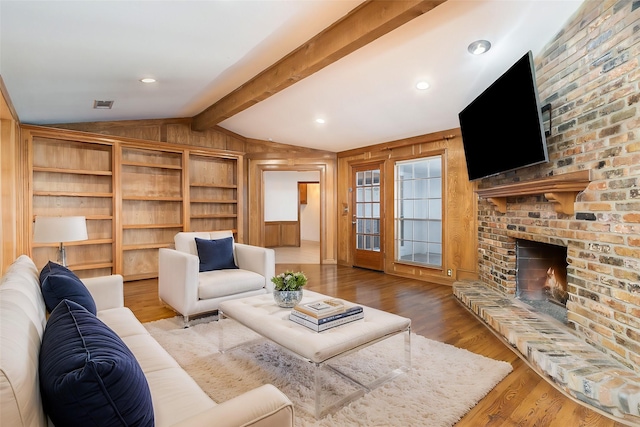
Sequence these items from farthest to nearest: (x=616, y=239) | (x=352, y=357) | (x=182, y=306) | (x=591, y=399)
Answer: (x=182, y=306), (x=352, y=357), (x=616, y=239), (x=591, y=399)

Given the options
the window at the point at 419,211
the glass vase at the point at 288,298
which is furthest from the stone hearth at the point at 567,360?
the window at the point at 419,211

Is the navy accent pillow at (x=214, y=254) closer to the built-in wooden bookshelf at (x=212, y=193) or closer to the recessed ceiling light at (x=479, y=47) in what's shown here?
the built-in wooden bookshelf at (x=212, y=193)

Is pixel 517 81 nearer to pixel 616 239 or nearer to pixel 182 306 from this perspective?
pixel 616 239

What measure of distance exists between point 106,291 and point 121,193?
9.23ft

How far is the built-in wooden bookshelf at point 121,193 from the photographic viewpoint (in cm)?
453

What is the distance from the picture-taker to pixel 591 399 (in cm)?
190

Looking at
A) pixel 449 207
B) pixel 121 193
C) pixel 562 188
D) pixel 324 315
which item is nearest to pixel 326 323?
pixel 324 315

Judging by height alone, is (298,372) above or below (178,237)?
below

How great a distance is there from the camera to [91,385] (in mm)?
795

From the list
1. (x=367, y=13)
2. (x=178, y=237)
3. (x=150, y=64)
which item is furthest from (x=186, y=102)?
(x=367, y=13)

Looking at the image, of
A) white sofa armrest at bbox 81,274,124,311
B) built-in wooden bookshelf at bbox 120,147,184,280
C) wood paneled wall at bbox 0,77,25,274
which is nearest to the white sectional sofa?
white sofa armrest at bbox 81,274,124,311

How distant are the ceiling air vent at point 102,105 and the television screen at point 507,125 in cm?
411

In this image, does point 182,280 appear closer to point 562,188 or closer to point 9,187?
point 9,187

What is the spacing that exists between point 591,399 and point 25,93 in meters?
5.04
